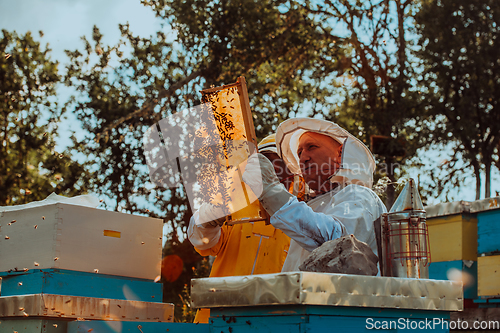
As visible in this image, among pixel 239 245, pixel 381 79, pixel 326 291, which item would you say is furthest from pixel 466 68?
pixel 326 291

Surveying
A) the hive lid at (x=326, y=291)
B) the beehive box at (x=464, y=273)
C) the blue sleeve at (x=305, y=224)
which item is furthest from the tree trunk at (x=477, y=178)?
the hive lid at (x=326, y=291)

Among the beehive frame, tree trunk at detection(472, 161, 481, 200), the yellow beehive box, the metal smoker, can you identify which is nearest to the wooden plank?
the beehive frame

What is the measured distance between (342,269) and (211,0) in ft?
36.9

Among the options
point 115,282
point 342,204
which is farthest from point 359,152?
point 115,282

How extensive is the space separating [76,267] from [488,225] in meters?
3.62

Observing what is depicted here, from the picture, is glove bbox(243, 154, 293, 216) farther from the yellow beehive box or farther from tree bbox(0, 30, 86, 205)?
tree bbox(0, 30, 86, 205)

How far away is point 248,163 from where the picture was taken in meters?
2.13

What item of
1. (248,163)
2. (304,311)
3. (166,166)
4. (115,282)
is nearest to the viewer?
(304,311)

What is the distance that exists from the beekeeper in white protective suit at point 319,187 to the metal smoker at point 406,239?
0.15 metres

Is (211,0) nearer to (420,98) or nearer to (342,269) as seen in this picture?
(420,98)

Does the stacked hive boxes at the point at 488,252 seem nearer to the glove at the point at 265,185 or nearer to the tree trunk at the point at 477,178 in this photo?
the glove at the point at 265,185

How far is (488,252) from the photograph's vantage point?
14.3 feet

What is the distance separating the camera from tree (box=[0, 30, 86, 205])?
14.8 metres

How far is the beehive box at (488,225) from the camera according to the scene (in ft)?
14.1
